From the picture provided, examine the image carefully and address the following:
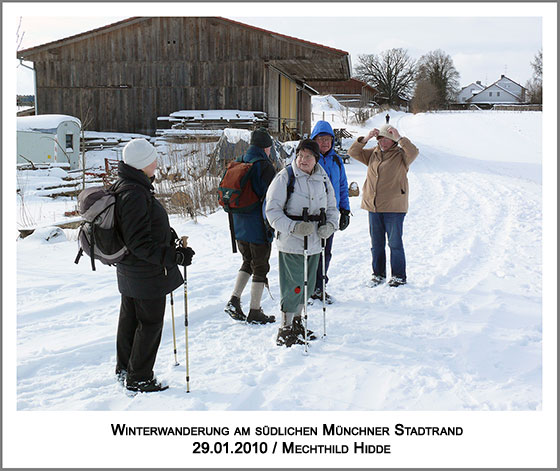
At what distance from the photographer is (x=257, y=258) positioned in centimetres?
506

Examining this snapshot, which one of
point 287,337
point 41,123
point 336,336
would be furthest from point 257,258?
point 41,123

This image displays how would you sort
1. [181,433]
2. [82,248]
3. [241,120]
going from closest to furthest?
[181,433] → [82,248] → [241,120]

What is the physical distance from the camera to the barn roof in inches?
728

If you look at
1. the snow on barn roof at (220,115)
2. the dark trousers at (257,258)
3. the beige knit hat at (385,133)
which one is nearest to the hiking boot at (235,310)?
the dark trousers at (257,258)

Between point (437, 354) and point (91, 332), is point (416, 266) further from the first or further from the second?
point (91, 332)

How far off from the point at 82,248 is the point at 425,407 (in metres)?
2.73

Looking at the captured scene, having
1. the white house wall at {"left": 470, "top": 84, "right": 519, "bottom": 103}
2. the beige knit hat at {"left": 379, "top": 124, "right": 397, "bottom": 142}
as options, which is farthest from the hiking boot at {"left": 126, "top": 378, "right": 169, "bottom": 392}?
the white house wall at {"left": 470, "top": 84, "right": 519, "bottom": 103}

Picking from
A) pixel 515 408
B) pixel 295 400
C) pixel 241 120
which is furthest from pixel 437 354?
pixel 241 120

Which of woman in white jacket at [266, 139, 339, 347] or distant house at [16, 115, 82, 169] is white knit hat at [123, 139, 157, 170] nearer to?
woman in white jacket at [266, 139, 339, 347]

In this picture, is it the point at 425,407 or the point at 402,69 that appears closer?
the point at 425,407

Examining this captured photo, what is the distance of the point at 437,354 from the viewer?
4449mm

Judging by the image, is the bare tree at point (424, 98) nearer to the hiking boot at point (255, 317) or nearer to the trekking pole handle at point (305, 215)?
the hiking boot at point (255, 317)

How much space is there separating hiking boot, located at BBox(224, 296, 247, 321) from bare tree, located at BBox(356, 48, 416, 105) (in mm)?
68835

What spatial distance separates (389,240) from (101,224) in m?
3.90
